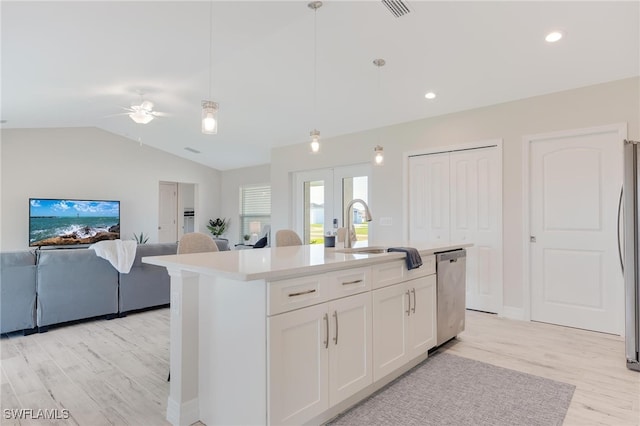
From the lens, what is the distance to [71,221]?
6898mm

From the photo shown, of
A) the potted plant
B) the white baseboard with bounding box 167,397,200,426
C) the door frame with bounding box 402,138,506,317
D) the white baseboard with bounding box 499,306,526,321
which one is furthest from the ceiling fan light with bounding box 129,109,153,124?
the white baseboard with bounding box 499,306,526,321

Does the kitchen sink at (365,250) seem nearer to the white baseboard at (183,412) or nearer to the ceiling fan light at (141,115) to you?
the white baseboard at (183,412)

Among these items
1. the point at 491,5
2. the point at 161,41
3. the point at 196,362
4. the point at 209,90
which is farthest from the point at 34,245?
the point at 491,5

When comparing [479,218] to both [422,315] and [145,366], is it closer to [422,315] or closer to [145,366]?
[422,315]

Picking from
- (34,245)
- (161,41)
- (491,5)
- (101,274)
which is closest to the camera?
(491,5)

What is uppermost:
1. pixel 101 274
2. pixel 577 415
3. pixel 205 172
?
pixel 205 172

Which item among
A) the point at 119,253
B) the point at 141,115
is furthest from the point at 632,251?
the point at 141,115

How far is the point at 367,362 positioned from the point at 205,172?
8.09 metres

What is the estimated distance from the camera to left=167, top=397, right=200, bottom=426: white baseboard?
196 centimetres

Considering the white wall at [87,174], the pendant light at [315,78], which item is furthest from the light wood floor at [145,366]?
the white wall at [87,174]

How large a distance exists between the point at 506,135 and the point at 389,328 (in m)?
3.03

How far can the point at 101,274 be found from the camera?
13.0 feet

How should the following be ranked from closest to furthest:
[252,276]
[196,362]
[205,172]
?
1. [252,276]
2. [196,362]
3. [205,172]

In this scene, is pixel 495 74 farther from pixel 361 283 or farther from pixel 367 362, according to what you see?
pixel 367 362
